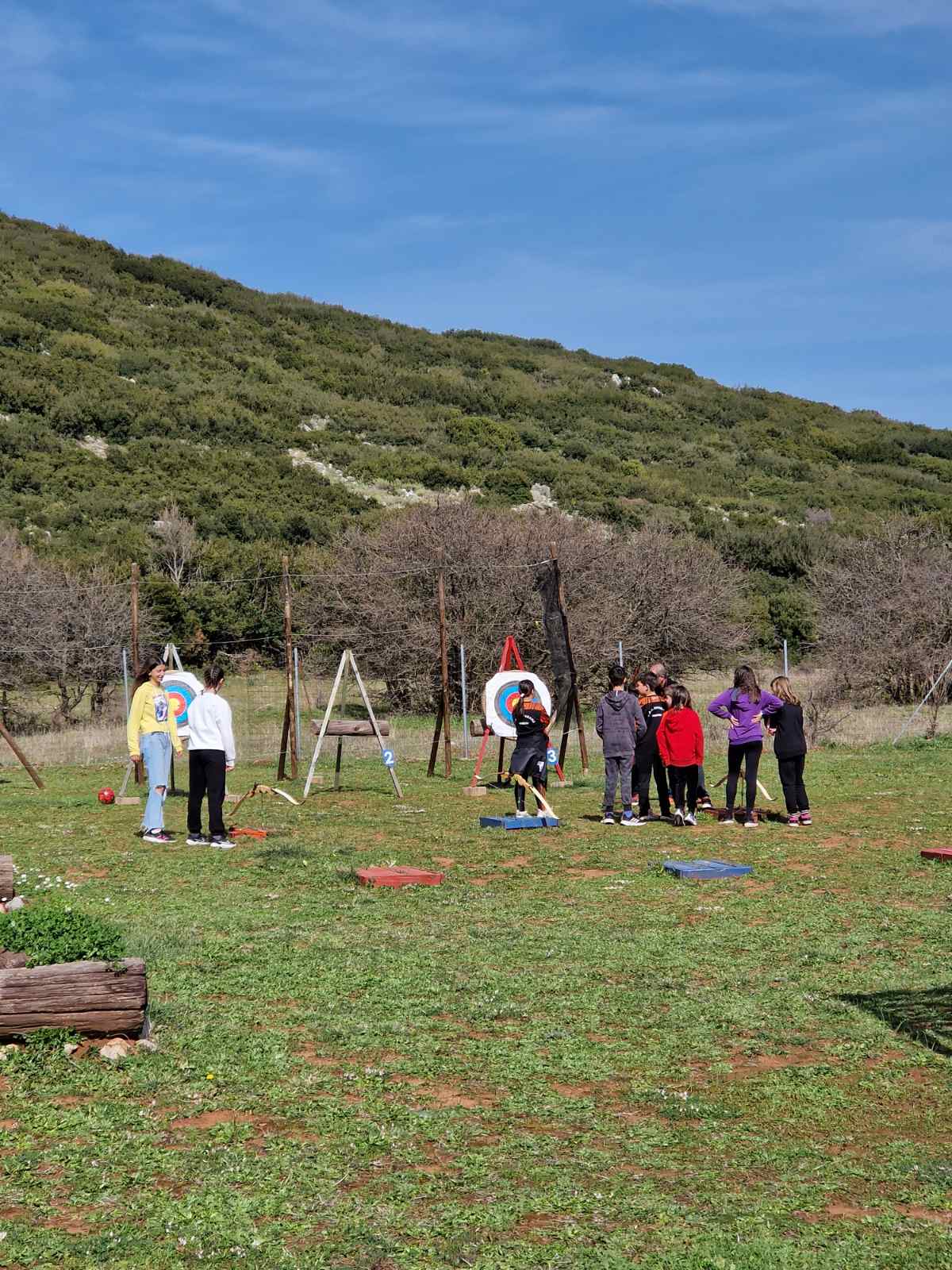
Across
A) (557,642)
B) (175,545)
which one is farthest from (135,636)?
(175,545)

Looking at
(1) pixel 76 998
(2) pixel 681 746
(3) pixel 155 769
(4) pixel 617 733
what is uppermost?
(4) pixel 617 733

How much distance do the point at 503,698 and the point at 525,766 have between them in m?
3.99

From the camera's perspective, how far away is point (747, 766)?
48.0 ft

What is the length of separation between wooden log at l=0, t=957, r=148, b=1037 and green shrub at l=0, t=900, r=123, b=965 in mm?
177

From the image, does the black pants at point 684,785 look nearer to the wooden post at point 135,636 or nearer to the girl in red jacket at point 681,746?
the girl in red jacket at point 681,746

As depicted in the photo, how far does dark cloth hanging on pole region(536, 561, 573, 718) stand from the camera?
65.2ft

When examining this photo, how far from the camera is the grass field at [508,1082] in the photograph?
4.35m

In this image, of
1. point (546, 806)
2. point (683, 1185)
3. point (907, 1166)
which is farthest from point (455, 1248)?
point (546, 806)

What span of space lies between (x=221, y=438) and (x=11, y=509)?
48.4 feet

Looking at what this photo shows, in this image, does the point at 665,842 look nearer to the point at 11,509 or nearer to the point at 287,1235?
the point at 287,1235

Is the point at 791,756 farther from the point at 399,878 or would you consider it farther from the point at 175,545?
the point at 175,545

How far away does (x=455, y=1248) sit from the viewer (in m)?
4.21

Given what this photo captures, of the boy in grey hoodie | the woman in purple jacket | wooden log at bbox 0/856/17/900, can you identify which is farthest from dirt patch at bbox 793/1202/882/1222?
the boy in grey hoodie

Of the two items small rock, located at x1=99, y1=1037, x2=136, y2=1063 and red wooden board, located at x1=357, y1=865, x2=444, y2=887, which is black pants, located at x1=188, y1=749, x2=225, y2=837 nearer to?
red wooden board, located at x1=357, y1=865, x2=444, y2=887
